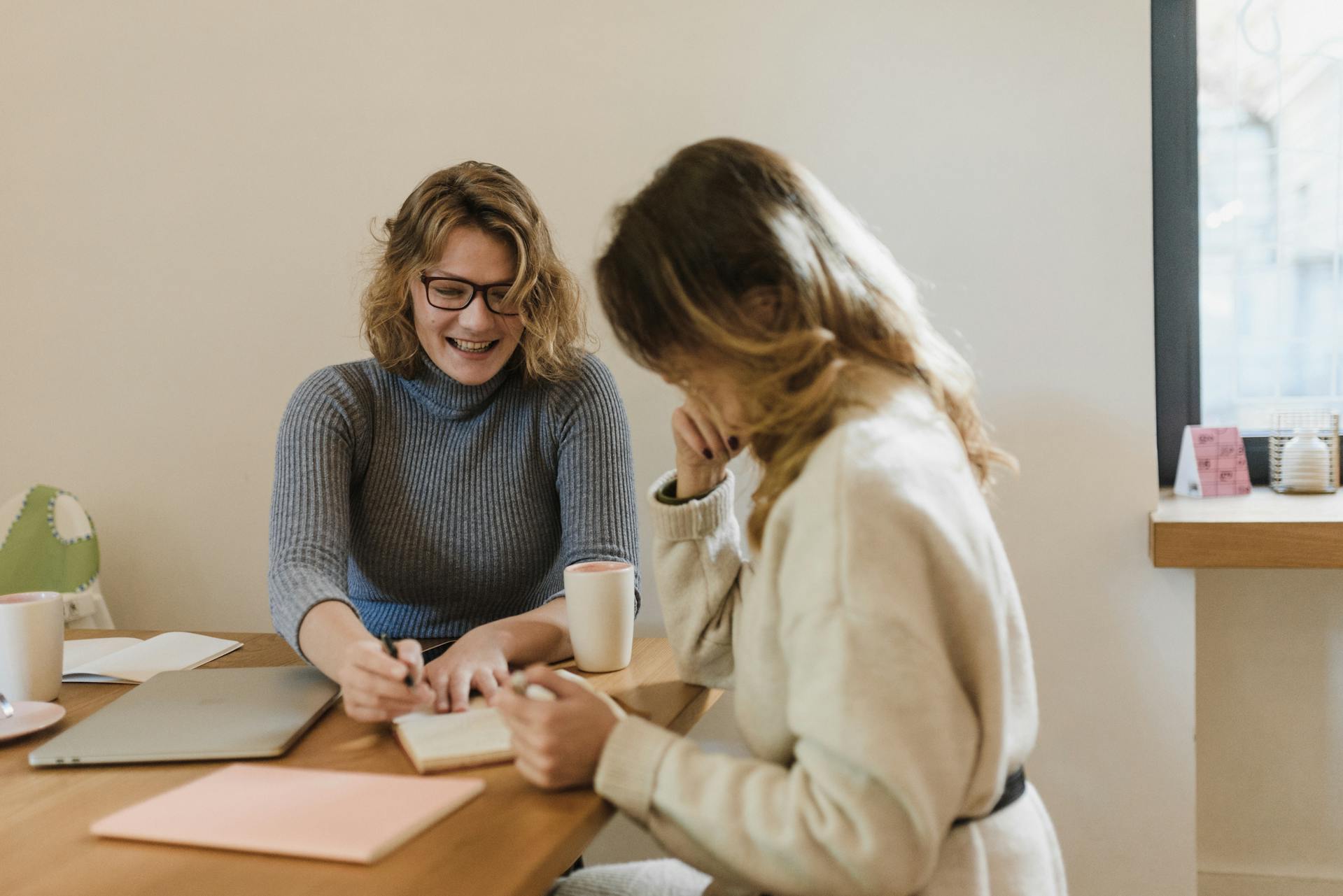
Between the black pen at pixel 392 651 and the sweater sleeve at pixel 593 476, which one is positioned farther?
the sweater sleeve at pixel 593 476

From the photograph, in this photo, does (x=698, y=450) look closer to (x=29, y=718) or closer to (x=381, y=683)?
(x=381, y=683)

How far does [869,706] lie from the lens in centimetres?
65

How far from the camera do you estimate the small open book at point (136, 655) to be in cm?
114

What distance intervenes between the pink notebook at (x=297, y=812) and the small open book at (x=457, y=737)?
3 centimetres

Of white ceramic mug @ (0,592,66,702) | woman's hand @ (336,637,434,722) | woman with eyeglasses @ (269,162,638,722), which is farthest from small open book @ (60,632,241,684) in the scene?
woman's hand @ (336,637,434,722)

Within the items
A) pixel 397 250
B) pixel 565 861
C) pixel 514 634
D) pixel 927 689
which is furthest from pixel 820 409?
pixel 397 250

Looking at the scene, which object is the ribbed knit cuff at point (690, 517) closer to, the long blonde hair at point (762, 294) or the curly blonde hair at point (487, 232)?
the long blonde hair at point (762, 294)

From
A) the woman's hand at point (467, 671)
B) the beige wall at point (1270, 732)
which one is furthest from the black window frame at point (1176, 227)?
the woman's hand at point (467, 671)

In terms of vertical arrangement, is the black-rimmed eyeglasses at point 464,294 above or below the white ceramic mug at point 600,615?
above

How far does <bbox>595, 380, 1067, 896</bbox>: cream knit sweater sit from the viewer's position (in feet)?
2.12

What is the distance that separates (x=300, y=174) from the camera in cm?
189

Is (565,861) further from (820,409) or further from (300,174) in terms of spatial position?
(300,174)

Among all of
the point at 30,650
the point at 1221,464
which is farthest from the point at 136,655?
the point at 1221,464

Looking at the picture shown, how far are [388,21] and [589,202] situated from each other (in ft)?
1.63
